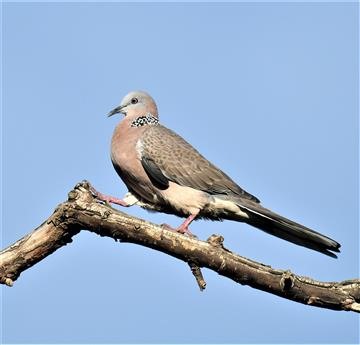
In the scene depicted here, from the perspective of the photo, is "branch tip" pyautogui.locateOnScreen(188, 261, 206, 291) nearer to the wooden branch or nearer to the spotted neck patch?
the wooden branch

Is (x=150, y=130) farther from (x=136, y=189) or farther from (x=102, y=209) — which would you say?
(x=102, y=209)

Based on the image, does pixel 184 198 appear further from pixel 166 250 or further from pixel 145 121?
pixel 166 250

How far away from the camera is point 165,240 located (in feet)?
22.3

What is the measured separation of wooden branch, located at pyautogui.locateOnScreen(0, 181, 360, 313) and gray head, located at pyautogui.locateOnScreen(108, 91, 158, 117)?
3035 millimetres

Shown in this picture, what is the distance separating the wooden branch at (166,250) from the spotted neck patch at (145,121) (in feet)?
9.03

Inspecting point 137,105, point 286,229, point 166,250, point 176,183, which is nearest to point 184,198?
point 176,183

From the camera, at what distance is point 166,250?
269 inches

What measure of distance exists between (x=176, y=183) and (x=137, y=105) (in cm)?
138

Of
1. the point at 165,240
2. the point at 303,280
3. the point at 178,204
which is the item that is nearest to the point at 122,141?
the point at 178,204

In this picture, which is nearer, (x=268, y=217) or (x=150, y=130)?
(x=268, y=217)

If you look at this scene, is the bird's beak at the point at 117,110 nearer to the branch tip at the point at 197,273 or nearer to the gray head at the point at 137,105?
the gray head at the point at 137,105

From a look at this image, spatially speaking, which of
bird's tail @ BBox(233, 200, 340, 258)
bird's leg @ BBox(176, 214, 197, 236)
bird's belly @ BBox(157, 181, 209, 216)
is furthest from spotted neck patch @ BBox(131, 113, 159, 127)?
bird's tail @ BBox(233, 200, 340, 258)

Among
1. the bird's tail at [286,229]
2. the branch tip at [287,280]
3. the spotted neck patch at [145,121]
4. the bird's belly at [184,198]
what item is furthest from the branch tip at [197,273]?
the spotted neck patch at [145,121]

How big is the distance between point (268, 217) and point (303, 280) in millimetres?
1747
